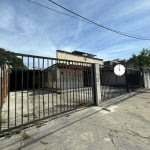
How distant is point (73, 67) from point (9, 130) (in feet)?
11.5

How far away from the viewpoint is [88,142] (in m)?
3.74

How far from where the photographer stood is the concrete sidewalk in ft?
11.6

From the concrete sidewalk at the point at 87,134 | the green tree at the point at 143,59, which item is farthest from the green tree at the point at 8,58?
the green tree at the point at 143,59

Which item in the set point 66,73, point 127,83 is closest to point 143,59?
point 127,83

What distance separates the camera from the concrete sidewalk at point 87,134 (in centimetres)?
355

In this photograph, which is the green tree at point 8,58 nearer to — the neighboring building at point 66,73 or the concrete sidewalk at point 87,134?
the neighboring building at point 66,73

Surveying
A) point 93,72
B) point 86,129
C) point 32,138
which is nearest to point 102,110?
point 93,72

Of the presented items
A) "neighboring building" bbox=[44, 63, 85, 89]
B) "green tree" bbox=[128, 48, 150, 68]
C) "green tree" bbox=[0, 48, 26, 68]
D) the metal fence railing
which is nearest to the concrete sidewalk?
"neighboring building" bbox=[44, 63, 85, 89]

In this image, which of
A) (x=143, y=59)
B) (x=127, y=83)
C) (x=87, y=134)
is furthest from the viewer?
(x=143, y=59)

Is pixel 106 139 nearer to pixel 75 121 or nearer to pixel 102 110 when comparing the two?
pixel 75 121

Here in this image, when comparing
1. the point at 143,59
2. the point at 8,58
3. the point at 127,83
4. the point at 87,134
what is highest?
the point at 143,59

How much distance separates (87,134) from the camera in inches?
166

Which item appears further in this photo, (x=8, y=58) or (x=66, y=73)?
(x=66, y=73)

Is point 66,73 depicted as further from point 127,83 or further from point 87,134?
point 127,83
